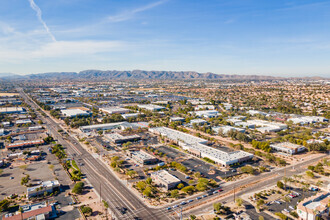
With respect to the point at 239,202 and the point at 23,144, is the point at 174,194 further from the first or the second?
the point at 23,144

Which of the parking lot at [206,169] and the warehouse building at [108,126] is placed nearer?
the parking lot at [206,169]

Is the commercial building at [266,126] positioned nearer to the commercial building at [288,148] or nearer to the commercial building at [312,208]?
the commercial building at [288,148]

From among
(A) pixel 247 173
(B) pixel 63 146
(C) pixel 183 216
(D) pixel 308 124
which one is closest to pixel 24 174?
(B) pixel 63 146

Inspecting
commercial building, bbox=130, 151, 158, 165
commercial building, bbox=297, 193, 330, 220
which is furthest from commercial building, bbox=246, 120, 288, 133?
commercial building, bbox=297, 193, 330, 220

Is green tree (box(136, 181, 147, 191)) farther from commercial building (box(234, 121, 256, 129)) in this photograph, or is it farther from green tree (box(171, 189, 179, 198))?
commercial building (box(234, 121, 256, 129))

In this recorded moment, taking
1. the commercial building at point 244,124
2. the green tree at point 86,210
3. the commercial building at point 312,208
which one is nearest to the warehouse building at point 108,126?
the commercial building at point 244,124
